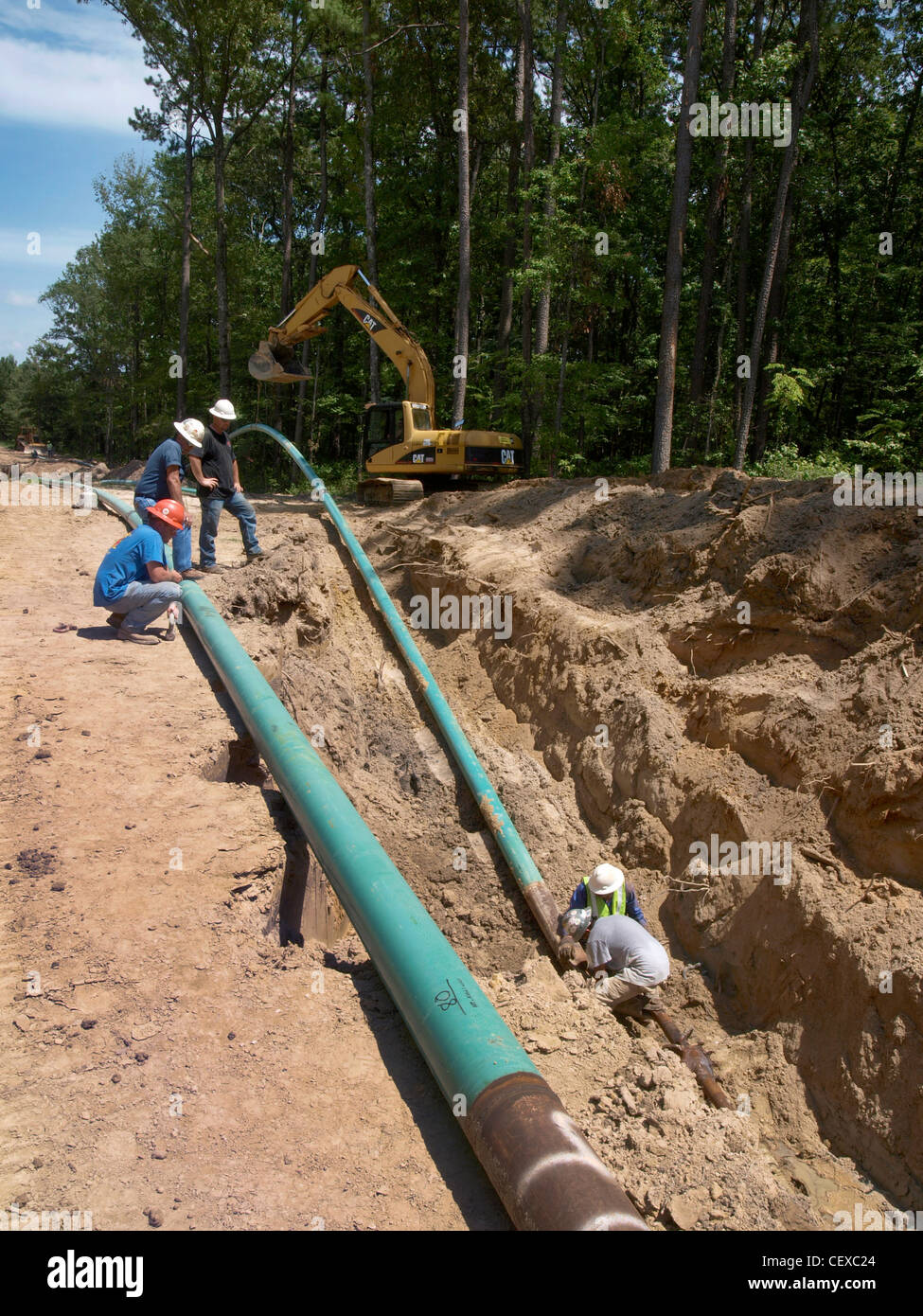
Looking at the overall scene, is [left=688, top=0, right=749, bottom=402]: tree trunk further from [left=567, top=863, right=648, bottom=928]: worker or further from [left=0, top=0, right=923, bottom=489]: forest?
[left=567, top=863, right=648, bottom=928]: worker

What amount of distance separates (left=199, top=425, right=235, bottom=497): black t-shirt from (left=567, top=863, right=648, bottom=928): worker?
239 inches

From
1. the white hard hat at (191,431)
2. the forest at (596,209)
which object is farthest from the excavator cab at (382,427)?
the white hard hat at (191,431)

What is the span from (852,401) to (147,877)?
2356 centimetres

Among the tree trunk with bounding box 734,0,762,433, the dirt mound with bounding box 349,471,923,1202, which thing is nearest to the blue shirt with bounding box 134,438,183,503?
the dirt mound with bounding box 349,471,923,1202

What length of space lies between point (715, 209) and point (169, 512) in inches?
658

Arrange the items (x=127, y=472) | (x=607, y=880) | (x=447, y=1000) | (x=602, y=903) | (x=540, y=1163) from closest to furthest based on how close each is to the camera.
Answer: (x=540, y=1163) < (x=447, y=1000) < (x=607, y=880) < (x=602, y=903) < (x=127, y=472)

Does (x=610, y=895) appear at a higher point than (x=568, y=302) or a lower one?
lower

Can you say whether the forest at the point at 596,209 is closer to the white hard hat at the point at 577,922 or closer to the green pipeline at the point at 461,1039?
the white hard hat at the point at 577,922

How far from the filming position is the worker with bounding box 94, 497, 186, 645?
23.1ft

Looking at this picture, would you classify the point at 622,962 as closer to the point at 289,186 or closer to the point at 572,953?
the point at 572,953

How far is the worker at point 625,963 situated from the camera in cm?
516

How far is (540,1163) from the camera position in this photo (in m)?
2.90

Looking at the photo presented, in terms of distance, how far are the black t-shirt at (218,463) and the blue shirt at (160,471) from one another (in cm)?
42

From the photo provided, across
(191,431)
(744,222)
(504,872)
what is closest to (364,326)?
(191,431)
